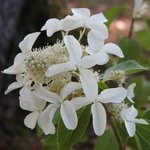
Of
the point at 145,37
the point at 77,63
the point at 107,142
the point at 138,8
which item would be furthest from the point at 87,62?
the point at 145,37

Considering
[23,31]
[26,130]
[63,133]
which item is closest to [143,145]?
[63,133]

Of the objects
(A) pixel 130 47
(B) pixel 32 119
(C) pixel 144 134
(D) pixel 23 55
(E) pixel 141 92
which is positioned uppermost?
(D) pixel 23 55

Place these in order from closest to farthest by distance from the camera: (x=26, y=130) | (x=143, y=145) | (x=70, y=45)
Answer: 1. (x=70, y=45)
2. (x=143, y=145)
3. (x=26, y=130)

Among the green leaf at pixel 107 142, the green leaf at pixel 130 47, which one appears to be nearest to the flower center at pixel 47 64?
the green leaf at pixel 107 142

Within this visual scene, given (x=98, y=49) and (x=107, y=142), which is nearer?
(x=98, y=49)

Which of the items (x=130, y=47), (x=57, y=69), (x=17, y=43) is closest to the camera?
(x=57, y=69)

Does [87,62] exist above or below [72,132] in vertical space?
above

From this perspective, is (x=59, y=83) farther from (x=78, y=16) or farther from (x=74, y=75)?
(x=78, y=16)

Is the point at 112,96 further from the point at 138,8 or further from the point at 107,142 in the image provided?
the point at 138,8
